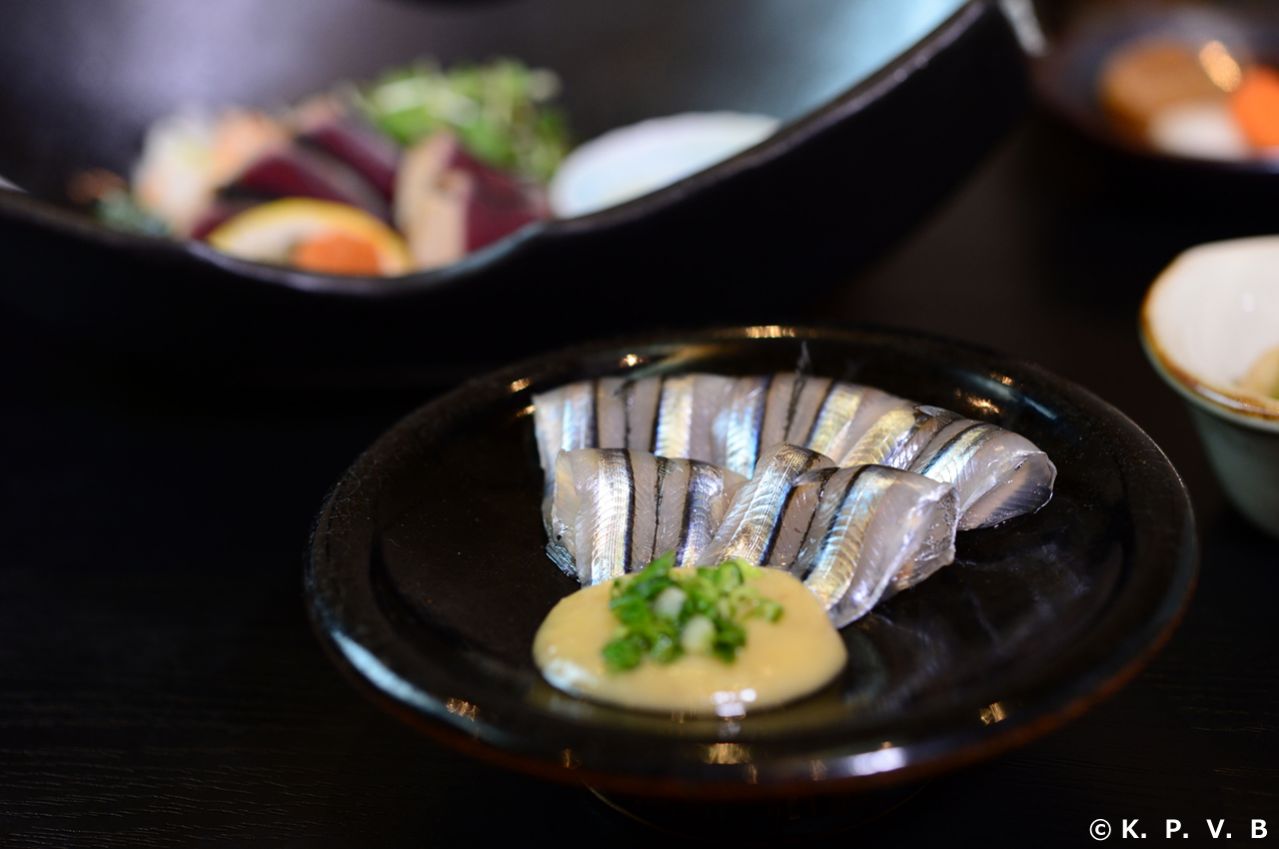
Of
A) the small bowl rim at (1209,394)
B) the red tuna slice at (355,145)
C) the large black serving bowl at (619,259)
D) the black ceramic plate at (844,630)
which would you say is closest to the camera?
the black ceramic plate at (844,630)

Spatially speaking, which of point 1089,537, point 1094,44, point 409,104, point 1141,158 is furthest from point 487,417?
point 1094,44

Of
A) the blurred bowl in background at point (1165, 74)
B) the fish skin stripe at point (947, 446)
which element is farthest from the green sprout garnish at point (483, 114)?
the fish skin stripe at point (947, 446)

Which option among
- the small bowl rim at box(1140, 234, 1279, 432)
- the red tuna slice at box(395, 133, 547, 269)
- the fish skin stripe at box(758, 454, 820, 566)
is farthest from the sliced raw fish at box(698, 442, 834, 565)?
the red tuna slice at box(395, 133, 547, 269)

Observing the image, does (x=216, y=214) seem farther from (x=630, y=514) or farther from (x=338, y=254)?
(x=630, y=514)

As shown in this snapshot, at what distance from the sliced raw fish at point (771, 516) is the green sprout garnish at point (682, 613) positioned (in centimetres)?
10

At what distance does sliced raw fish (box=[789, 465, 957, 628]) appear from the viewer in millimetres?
1321

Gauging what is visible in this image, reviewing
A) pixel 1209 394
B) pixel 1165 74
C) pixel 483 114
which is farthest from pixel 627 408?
pixel 1165 74

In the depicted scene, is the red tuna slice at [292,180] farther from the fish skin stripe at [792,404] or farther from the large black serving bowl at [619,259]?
the fish skin stripe at [792,404]

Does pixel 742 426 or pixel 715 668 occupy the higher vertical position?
pixel 742 426

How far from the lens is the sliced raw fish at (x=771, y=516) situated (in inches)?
55.4

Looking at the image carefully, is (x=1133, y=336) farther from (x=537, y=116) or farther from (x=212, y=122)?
(x=212, y=122)

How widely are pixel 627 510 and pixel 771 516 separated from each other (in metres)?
0.18

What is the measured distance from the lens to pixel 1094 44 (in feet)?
11.9

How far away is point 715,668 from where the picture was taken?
1188 mm
